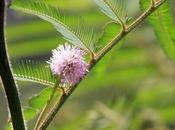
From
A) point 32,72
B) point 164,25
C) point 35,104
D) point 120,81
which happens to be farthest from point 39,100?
point 120,81

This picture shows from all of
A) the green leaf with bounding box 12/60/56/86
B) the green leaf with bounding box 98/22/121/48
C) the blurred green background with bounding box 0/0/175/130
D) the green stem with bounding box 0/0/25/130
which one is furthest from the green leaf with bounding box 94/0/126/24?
the blurred green background with bounding box 0/0/175/130

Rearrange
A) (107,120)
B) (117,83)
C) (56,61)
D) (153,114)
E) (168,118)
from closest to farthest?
(56,61), (107,120), (153,114), (168,118), (117,83)

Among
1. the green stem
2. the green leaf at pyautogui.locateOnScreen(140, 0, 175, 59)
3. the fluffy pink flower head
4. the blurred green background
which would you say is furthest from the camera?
the blurred green background

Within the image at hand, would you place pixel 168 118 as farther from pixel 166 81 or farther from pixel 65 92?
Answer: pixel 65 92

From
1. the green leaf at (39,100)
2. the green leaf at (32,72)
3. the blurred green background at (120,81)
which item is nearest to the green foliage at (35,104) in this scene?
the green leaf at (39,100)

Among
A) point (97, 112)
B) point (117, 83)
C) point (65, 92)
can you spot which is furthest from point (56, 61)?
point (117, 83)

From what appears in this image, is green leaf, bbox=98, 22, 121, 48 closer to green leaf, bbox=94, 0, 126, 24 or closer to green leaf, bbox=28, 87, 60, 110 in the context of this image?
green leaf, bbox=94, 0, 126, 24
